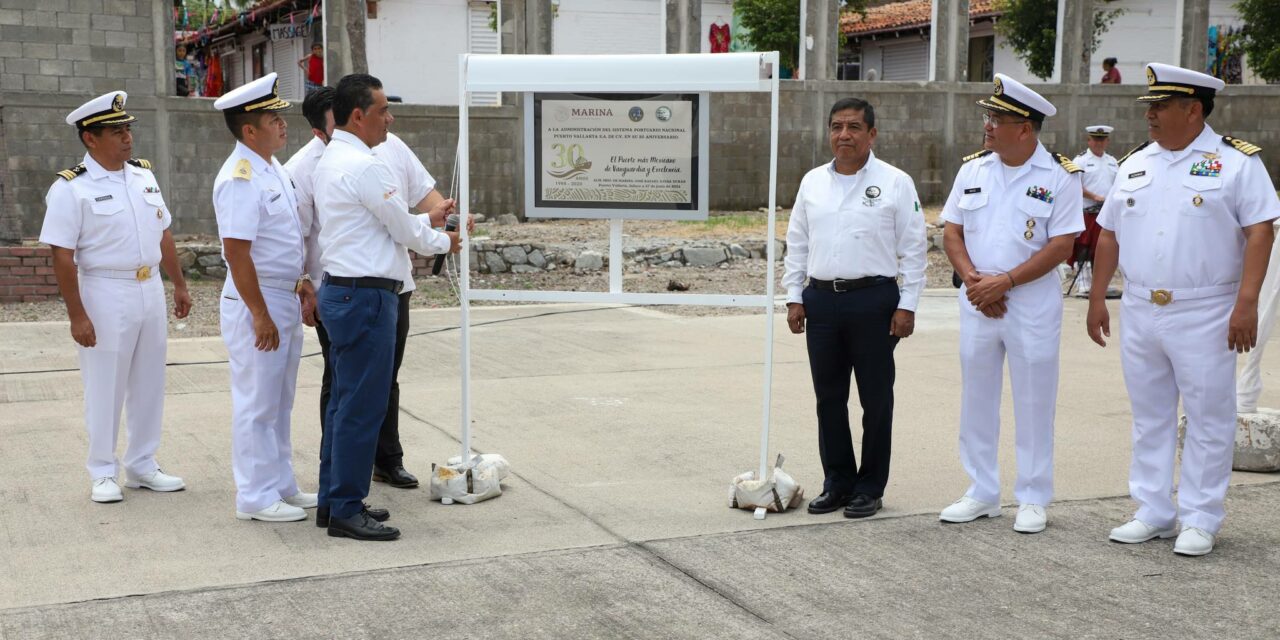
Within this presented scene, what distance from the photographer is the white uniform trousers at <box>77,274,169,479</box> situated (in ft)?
18.6

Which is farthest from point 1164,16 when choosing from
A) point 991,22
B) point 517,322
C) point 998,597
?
point 998,597

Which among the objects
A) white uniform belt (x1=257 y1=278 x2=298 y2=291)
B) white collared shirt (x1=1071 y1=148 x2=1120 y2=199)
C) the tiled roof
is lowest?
white uniform belt (x1=257 y1=278 x2=298 y2=291)

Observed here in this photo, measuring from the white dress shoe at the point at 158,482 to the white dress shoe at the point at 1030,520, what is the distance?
3.75 metres

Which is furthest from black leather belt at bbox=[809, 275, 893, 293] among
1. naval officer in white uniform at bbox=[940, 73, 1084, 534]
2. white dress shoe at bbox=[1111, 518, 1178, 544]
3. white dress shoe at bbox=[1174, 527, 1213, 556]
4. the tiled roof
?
the tiled roof

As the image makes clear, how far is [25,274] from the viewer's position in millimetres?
12406

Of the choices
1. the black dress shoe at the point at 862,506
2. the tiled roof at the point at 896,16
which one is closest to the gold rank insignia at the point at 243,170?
the black dress shoe at the point at 862,506

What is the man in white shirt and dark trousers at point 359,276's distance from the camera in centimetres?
500

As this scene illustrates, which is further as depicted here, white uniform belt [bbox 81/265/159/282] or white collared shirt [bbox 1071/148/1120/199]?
white collared shirt [bbox 1071/148/1120/199]

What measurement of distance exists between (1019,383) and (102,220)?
4.04 m

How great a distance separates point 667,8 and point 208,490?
54.6 ft

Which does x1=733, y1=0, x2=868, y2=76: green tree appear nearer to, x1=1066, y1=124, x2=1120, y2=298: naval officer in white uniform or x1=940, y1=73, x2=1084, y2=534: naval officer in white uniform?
x1=1066, y1=124, x2=1120, y2=298: naval officer in white uniform

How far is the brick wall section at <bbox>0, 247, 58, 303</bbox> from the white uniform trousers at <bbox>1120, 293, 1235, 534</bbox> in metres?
10.6

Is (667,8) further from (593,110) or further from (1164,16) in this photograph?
(1164,16)

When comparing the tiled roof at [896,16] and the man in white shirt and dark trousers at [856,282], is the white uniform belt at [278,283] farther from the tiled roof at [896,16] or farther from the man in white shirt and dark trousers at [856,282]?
the tiled roof at [896,16]
